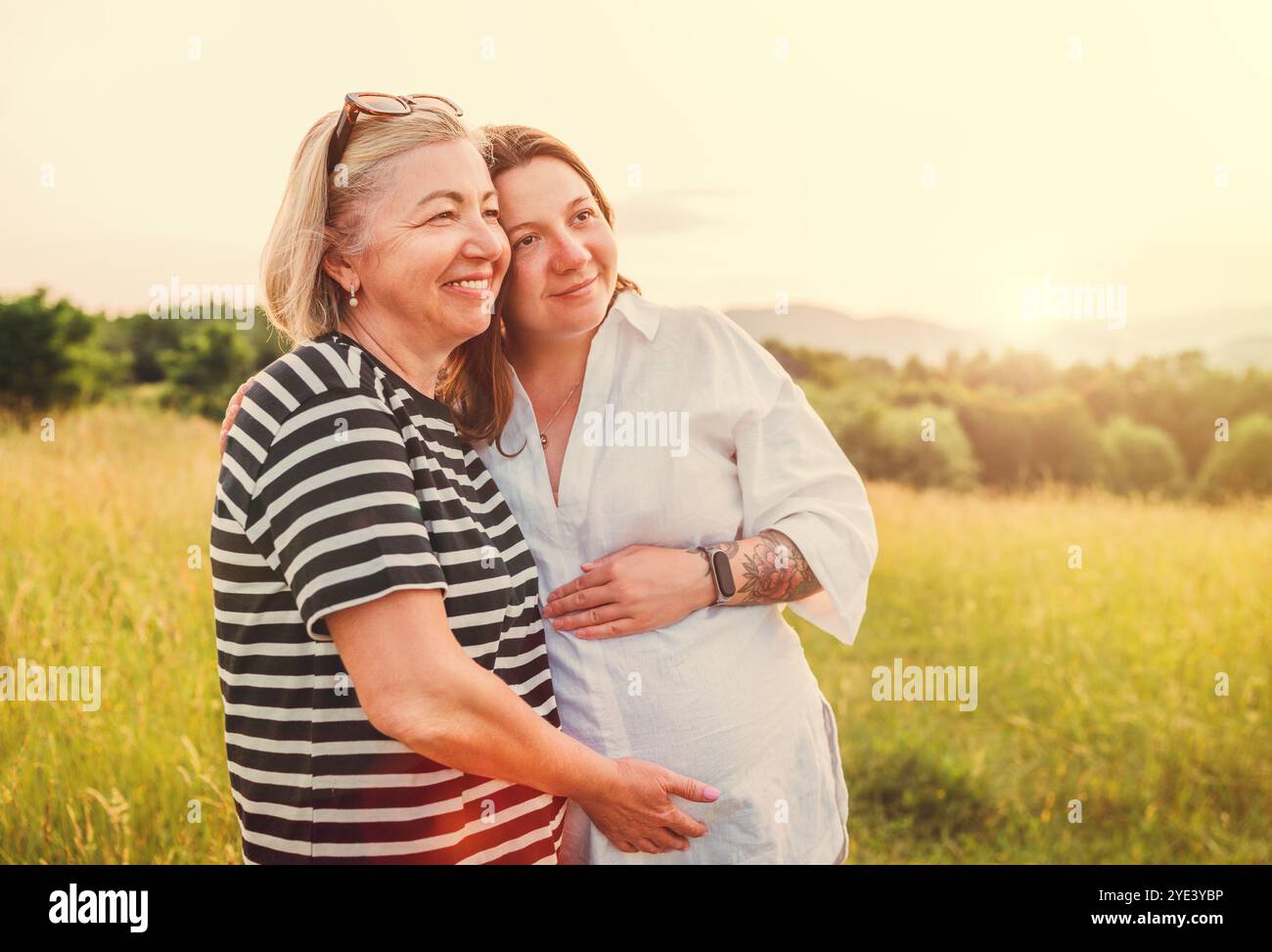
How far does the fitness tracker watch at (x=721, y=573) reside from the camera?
2025 millimetres

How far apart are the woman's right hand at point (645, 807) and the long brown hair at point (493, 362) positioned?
2.38 ft

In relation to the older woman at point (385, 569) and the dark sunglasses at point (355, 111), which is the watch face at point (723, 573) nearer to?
the older woman at point (385, 569)

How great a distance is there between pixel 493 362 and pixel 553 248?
29 centimetres

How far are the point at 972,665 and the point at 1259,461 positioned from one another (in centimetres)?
1078

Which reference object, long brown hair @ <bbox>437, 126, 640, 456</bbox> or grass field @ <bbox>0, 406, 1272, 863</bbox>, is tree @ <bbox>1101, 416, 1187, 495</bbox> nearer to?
grass field @ <bbox>0, 406, 1272, 863</bbox>

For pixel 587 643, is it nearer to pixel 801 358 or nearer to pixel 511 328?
pixel 511 328

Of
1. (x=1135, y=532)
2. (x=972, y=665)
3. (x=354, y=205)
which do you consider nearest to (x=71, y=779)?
(x=354, y=205)

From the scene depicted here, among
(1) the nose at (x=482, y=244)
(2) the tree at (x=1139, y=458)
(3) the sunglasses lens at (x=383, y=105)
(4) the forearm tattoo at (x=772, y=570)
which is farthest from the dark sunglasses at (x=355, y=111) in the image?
(2) the tree at (x=1139, y=458)

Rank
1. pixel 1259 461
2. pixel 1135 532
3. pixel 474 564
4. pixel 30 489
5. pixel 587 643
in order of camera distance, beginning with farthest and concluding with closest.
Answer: pixel 1259 461 → pixel 1135 532 → pixel 30 489 → pixel 587 643 → pixel 474 564

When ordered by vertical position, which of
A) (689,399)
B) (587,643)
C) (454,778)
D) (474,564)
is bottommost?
(454,778)

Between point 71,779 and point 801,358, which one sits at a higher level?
point 801,358

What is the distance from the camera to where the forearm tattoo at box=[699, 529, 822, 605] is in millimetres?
2041

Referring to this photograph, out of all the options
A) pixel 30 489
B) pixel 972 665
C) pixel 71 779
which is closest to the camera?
pixel 71 779

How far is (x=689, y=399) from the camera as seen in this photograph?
6.93ft
